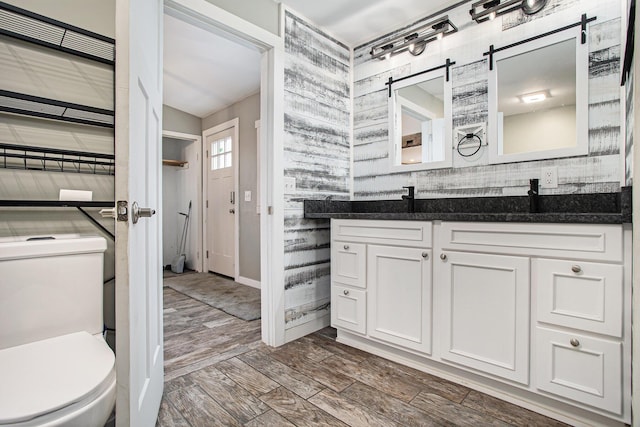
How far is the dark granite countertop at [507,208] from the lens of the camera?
4.28 ft

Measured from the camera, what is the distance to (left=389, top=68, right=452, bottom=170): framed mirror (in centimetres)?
224

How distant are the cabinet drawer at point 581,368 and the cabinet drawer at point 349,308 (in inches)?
37.4

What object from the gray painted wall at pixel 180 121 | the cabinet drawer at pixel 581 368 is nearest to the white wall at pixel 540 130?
the cabinet drawer at pixel 581 368

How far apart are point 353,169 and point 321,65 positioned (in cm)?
88

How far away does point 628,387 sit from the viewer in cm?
121

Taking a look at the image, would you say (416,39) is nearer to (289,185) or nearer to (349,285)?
(289,185)

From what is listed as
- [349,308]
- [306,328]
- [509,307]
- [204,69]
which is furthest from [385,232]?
[204,69]

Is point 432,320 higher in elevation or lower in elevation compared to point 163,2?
lower

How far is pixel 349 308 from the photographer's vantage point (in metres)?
2.13

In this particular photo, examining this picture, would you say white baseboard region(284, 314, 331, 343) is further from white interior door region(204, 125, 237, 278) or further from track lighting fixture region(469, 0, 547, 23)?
track lighting fixture region(469, 0, 547, 23)

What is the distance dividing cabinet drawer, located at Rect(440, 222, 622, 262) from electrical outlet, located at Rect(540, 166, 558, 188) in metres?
0.57

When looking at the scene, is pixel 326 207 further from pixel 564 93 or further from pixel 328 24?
pixel 564 93

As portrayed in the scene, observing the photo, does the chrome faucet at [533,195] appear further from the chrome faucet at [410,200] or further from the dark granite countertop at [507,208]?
the chrome faucet at [410,200]

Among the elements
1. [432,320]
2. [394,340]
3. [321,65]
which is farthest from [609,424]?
[321,65]
